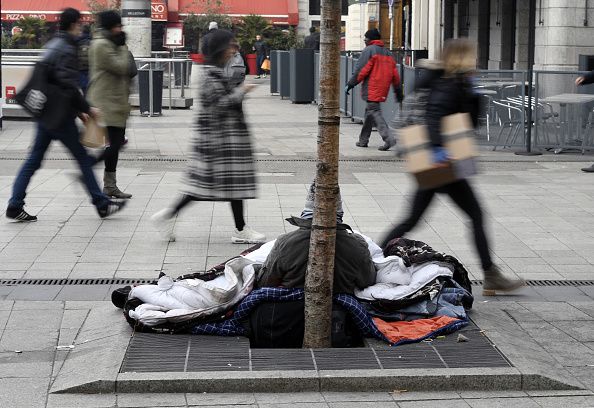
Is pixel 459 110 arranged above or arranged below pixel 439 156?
above

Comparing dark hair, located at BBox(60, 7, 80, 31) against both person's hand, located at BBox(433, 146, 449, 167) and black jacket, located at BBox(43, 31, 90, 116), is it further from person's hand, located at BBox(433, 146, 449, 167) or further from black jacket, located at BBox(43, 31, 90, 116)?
person's hand, located at BBox(433, 146, 449, 167)

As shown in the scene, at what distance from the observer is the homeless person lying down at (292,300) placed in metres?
4.50

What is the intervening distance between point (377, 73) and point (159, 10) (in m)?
30.2

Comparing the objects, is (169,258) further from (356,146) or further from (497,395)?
(356,146)

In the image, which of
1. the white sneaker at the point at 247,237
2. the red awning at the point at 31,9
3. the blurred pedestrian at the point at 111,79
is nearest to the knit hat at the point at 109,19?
the blurred pedestrian at the point at 111,79

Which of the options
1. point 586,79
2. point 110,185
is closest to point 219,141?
point 110,185

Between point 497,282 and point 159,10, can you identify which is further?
point 159,10

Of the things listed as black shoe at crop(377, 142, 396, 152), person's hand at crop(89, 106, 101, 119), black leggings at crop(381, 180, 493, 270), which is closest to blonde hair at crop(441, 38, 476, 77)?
black leggings at crop(381, 180, 493, 270)

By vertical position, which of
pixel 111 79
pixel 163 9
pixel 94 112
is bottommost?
pixel 94 112

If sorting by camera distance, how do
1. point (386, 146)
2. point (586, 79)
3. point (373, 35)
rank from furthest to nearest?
point (373, 35), point (386, 146), point (586, 79)

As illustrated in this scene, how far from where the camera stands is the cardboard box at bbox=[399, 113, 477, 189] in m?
5.44

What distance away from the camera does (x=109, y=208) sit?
768 cm

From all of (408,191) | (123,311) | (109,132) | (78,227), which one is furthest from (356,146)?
(123,311)

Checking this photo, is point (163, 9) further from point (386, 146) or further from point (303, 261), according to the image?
point (303, 261)
